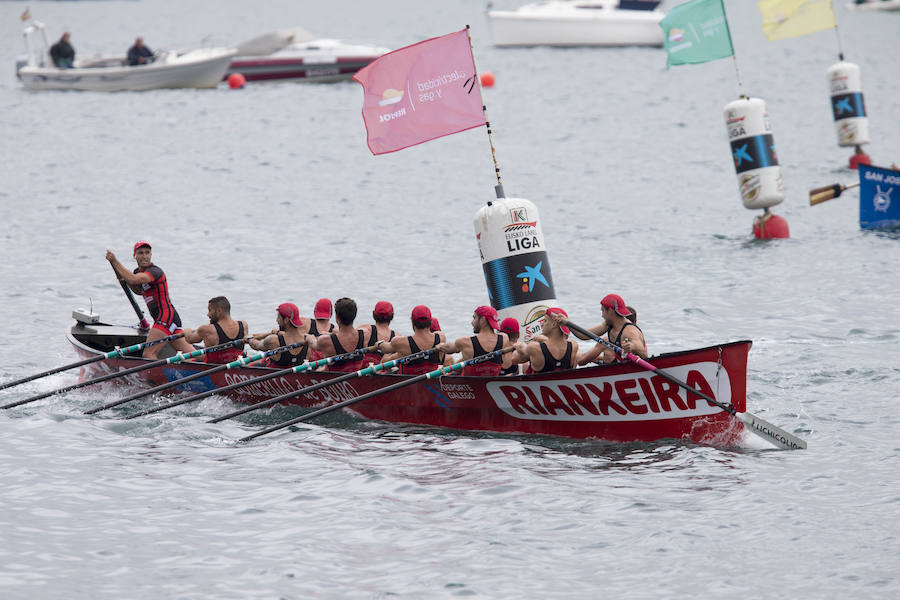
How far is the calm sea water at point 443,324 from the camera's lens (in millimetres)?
11758

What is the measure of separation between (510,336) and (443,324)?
281 inches

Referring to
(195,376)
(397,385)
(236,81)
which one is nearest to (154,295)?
(195,376)

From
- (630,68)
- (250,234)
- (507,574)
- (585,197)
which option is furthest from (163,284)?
(630,68)

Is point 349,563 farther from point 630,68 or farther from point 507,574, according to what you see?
point 630,68

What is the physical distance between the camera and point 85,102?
4831cm

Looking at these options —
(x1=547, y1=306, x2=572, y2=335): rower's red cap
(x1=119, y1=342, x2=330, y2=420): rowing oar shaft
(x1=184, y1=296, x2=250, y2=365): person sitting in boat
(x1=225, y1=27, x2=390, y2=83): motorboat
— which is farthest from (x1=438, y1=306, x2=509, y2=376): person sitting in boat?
(x1=225, y1=27, x2=390, y2=83): motorboat

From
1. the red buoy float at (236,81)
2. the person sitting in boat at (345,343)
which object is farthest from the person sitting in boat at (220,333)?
the red buoy float at (236,81)

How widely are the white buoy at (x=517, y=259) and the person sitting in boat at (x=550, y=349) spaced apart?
1.62 meters

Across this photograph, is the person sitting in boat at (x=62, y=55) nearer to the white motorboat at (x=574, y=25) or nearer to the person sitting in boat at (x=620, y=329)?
the white motorboat at (x=574, y=25)

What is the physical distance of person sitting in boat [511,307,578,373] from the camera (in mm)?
14500

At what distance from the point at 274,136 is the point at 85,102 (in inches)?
393

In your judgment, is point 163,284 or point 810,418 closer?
point 810,418

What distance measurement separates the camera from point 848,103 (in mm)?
32812

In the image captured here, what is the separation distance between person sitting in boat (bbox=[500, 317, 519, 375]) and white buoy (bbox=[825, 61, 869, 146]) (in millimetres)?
20766
